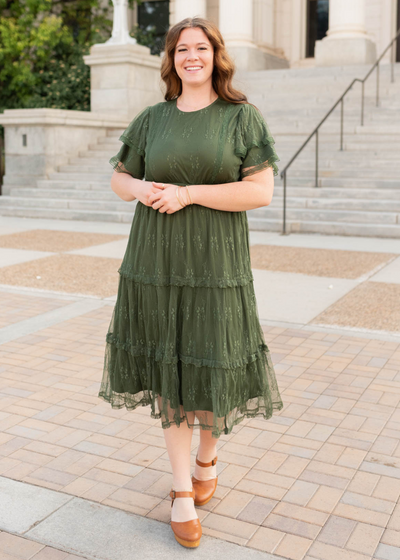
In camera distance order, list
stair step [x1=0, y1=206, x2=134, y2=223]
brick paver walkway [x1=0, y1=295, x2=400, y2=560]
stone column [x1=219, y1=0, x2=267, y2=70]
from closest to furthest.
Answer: brick paver walkway [x1=0, y1=295, x2=400, y2=560] < stair step [x1=0, y1=206, x2=134, y2=223] < stone column [x1=219, y1=0, x2=267, y2=70]

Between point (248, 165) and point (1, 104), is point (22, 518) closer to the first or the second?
point (248, 165)

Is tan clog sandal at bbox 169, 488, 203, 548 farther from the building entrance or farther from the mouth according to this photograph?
the building entrance

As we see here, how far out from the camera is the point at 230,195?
2770 millimetres

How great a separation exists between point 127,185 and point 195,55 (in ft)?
1.90

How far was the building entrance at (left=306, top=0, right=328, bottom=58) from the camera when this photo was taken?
902 inches

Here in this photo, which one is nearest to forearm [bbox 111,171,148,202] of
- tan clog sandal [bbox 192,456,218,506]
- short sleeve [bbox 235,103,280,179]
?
short sleeve [bbox 235,103,280,179]

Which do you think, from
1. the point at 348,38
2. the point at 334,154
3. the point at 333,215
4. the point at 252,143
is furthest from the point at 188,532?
the point at 348,38

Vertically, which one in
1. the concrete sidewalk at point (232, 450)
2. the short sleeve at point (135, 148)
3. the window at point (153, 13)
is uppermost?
the window at point (153, 13)

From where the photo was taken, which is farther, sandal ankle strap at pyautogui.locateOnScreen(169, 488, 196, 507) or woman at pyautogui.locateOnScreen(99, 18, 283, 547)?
sandal ankle strap at pyautogui.locateOnScreen(169, 488, 196, 507)

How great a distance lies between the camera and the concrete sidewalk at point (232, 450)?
292 centimetres

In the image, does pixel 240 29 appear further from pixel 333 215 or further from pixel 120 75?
pixel 333 215

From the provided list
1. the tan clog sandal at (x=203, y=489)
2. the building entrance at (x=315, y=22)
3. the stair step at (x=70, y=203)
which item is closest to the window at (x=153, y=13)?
the building entrance at (x=315, y=22)
